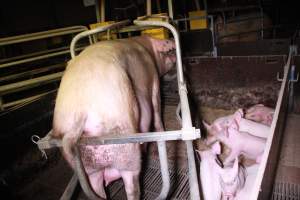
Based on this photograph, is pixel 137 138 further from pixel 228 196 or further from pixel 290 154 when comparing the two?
pixel 290 154

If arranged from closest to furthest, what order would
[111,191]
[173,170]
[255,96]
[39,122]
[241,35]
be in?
[111,191] → [173,170] → [39,122] → [255,96] → [241,35]

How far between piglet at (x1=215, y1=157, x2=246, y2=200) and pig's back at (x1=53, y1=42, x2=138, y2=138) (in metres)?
0.82

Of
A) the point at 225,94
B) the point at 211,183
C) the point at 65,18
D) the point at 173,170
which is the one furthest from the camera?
the point at 65,18

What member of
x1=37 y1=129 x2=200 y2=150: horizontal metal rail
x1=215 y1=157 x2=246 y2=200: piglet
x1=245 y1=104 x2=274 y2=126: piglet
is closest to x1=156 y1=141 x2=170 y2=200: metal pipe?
x1=37 y1=129 x2=200 y2=150: horizontal metal rail

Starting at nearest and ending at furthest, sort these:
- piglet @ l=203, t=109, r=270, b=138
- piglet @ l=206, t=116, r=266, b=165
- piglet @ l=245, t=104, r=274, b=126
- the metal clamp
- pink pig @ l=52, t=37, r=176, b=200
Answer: the metal clamp, pink pig @ l=52, t=37, r=176, b=200, piglet @ l=206, t=116, r=266, b=165, piglet @ l=203, t=109, r=270, b=138, piglet @ l=245, t=104, r=274, b=126

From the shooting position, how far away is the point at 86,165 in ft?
5.78

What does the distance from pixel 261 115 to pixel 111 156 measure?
192 cm

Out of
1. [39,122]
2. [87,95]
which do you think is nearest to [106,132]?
[87,95]

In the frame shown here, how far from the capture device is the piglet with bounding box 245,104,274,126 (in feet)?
9.36

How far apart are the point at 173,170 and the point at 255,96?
1511 mm

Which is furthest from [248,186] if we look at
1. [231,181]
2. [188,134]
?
[188,134]

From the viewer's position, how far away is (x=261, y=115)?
9.55 feet

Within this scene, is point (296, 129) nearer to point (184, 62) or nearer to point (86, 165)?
point (184, 62)

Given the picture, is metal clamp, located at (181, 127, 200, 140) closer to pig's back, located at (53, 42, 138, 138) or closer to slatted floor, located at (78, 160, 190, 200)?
pig's back, located at (53, 42, 138, 138)
